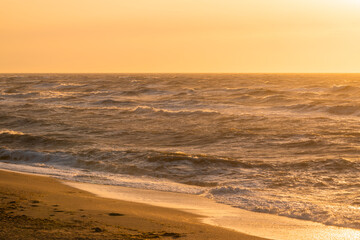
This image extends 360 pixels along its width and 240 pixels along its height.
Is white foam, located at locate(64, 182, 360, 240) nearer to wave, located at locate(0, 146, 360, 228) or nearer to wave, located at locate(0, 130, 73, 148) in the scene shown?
wave, located at locate(0, 146, 360, 228)

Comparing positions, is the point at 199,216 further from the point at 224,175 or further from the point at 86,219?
the point at 224,175

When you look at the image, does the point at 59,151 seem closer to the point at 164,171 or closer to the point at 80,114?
the point at 164,171

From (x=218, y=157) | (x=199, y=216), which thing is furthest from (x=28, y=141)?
(x=199, y=216)

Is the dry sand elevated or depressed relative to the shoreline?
elevated

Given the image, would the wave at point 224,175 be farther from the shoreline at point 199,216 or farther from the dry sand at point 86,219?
the dry sand at point 86,219

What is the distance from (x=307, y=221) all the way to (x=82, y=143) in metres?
11.0

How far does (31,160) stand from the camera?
14.2 m

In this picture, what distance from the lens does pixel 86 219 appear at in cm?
629

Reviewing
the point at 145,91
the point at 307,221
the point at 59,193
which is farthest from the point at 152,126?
the point at 145,91

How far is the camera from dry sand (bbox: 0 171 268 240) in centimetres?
548

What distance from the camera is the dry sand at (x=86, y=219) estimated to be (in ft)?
18.0

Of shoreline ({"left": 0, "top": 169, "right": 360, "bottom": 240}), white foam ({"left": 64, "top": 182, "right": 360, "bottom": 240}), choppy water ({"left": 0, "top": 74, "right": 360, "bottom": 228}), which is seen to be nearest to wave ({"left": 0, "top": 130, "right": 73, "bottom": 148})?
choppy water ({"left": 0, "top": 74, "right": 360, "bottom": 228})

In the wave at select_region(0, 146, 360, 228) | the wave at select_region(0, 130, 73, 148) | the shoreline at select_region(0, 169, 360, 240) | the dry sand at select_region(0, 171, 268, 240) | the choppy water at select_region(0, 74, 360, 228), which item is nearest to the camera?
the dry sand at select_region(0, 171, 268, 240)

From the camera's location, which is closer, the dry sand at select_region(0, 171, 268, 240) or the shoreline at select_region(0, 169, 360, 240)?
the dry sand at select_region(0, 171, 268, 240)
